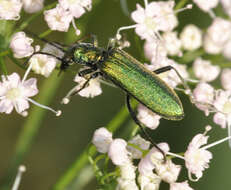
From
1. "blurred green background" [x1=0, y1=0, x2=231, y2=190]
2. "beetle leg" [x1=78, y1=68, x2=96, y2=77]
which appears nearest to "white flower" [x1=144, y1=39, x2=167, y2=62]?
"beetle leg" [x1=78, y1=68, x2=96, y2=77]

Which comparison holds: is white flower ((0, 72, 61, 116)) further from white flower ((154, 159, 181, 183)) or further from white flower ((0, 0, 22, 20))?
white flower ((154, 159, 181, 183))

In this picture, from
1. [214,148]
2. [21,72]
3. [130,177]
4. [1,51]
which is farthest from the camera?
[21,72]

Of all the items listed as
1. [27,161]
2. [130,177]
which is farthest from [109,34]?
[130,177]

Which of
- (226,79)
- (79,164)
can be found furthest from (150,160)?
(226,79)

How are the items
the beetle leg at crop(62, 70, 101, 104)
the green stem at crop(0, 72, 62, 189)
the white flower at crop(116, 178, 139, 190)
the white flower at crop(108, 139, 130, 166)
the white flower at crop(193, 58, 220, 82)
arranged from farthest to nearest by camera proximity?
1. the white flower at crop(193, 58, 220, 82)
2. the green stem at crop(0, 72, 62, 189)
3. the beetle leg at crop(62, 70, 101, 104)
4. the white flower at crop(108, 139, 130, 166)
5. the white flower at crop(116, 178, 139, 190)

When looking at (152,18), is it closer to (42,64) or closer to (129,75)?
(129,75)

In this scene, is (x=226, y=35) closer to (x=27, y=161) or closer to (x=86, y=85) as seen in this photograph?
(x=86, y=85)

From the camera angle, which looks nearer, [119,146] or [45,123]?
[119,146]
